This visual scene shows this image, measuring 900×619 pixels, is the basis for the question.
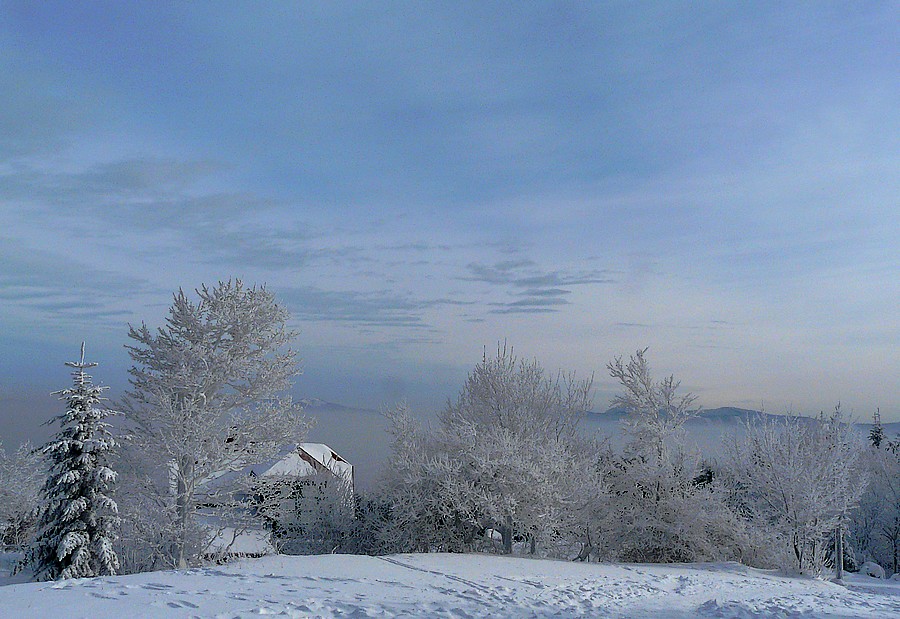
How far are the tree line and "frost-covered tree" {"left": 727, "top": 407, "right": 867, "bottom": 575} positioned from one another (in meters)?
0.06

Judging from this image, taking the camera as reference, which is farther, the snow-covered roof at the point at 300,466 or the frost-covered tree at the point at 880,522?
the frost-covered tree at the point at 880,522

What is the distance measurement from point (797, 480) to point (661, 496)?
14.6ft

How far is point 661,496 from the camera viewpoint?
82.2 ft

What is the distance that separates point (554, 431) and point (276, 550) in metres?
11.6

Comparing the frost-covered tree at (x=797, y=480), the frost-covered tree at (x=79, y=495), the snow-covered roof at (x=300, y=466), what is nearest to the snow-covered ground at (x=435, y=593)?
the frost-covered tree at (x=797, y=480)

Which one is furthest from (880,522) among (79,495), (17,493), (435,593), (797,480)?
(17,493)

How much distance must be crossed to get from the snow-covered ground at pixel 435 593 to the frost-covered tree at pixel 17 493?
30315 mm

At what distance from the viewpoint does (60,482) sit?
20000 mm

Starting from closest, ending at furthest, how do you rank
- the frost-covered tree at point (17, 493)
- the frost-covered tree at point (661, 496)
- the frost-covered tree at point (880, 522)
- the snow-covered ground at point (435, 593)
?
1. the snow-covered ground at point (435, 593)
2. the frost-covered tree at point (661, 496)
3. the frost-covered tree at point (17, 493)
4. the frost-covered tree at point (880, 522)

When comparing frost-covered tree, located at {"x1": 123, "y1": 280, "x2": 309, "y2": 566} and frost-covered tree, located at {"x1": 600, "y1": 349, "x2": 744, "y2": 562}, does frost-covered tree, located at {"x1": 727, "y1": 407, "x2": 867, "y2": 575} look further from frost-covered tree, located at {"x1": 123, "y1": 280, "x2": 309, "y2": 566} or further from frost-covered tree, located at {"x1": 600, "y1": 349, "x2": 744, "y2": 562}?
frost-covered tree, located at {"x1": 123, "y1": 280, "x2": 309, "y2": 566}

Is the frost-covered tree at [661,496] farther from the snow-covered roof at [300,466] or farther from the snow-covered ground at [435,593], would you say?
the snow-covered roof at [300,466]

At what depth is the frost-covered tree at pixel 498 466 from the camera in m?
22.2

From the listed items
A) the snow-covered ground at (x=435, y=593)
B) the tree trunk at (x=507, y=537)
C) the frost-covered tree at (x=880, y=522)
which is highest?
the snow-covered ground at (x=435, y=593)

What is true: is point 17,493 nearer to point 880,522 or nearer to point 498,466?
point 498,466
